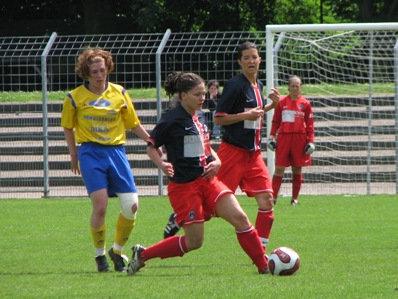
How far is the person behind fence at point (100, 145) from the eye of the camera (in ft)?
28.5

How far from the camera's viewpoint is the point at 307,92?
1978 cm

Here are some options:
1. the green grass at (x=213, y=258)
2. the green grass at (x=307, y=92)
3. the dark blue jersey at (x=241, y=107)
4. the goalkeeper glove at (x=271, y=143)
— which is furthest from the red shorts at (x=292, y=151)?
the dark blue jersey at (x=241, y=107)

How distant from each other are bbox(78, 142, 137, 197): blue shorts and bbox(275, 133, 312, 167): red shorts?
21.9 ft

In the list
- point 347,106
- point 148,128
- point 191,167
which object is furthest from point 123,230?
point 347,106

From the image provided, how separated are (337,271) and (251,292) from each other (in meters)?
1.41

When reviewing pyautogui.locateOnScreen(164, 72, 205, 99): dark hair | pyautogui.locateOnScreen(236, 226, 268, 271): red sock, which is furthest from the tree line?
pyautogui.locateOnScreen(236, 226, 268, 271): red sock

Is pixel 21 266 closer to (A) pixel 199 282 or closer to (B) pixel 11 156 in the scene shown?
(A) pixel 199 282

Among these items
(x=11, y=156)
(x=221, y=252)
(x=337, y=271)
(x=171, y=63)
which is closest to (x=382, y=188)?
(x=171, y=63)

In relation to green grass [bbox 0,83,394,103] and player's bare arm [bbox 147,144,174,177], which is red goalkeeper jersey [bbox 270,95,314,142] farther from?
player's bare arm [bbox 147,144,174,177]

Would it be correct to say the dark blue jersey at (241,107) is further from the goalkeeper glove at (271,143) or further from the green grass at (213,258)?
the goalkeeper glove at (271,143)

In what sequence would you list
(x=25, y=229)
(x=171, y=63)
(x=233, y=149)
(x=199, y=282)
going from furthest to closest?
(x=171, y=63)
(x=25, y=229)
(x=233, y=149)
(x=199, y=282)

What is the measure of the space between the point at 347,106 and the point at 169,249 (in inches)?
464

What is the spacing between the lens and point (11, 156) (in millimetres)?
18750

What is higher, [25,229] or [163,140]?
[163,140]
